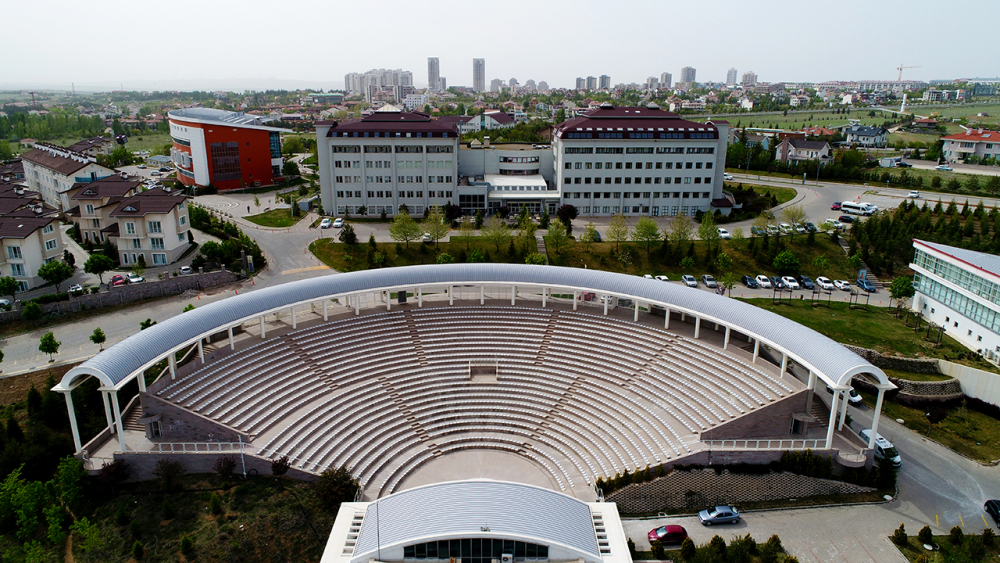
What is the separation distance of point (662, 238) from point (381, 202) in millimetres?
33489

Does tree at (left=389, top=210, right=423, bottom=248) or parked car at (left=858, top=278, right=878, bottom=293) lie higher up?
tree at (left=389, top=210, right=423, bottom=248)

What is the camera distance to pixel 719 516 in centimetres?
2556

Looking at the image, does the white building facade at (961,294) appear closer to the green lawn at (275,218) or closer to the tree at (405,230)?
the tree at (405,230)

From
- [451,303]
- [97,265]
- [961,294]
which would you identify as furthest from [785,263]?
[97,265]

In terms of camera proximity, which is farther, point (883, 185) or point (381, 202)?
point (883, 185)

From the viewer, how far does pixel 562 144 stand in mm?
72500

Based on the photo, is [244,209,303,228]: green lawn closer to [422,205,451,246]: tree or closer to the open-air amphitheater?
[422,205,451,246]: tree

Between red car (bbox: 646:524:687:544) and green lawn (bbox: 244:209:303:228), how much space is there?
57.9 m

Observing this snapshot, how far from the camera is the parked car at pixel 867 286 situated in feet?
175

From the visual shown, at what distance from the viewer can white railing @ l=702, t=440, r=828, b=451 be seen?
1079 inches

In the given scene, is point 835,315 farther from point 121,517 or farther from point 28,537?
point 28,537

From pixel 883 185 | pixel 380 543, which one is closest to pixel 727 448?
pixel 380 543

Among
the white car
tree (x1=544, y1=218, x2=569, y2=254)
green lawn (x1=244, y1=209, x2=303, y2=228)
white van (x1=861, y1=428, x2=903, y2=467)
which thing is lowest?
white van (x1=861, y1=428, x2=903, y2=467)

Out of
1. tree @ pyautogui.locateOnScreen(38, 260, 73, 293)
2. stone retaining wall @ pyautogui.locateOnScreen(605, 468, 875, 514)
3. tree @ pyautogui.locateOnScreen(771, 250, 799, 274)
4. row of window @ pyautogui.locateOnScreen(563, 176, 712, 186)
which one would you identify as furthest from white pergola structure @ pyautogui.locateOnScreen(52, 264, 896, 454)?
row of window @ pyautogui.locateOnScreen(563, 176, 712, 186)
